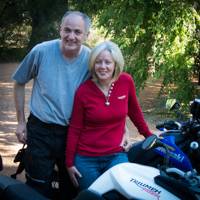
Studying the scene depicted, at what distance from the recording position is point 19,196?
223cm

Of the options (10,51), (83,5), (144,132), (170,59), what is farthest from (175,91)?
(10,51)

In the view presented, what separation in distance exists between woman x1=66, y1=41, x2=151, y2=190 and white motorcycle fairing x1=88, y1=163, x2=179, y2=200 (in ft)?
2.23

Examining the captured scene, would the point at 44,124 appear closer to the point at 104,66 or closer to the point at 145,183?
the point at 104,66

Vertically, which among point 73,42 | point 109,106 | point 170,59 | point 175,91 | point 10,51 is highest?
point 73,42

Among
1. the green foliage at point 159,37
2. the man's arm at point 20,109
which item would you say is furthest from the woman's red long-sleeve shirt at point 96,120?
the green foliage at point 159,37

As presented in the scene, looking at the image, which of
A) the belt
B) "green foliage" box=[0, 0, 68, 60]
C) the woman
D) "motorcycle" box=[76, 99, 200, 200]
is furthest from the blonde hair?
"green foliage" box=[0, 0, 68, 60]

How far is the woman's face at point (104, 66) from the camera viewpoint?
326 cm

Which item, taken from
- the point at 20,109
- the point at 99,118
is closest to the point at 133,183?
the point at 99,118

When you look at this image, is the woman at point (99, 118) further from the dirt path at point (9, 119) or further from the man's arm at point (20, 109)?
the dirt path at point (9, 119)

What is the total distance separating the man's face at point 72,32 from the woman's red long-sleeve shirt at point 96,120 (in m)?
0.28

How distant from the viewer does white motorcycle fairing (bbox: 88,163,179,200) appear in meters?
2.43

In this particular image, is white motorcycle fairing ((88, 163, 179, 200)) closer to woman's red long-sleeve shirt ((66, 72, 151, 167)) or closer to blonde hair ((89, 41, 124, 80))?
woman's red long-sleeve shirt ((66, 72, 151, 167))

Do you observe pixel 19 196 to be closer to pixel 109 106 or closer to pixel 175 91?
pixel 109 106

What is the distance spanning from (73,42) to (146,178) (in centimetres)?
124
